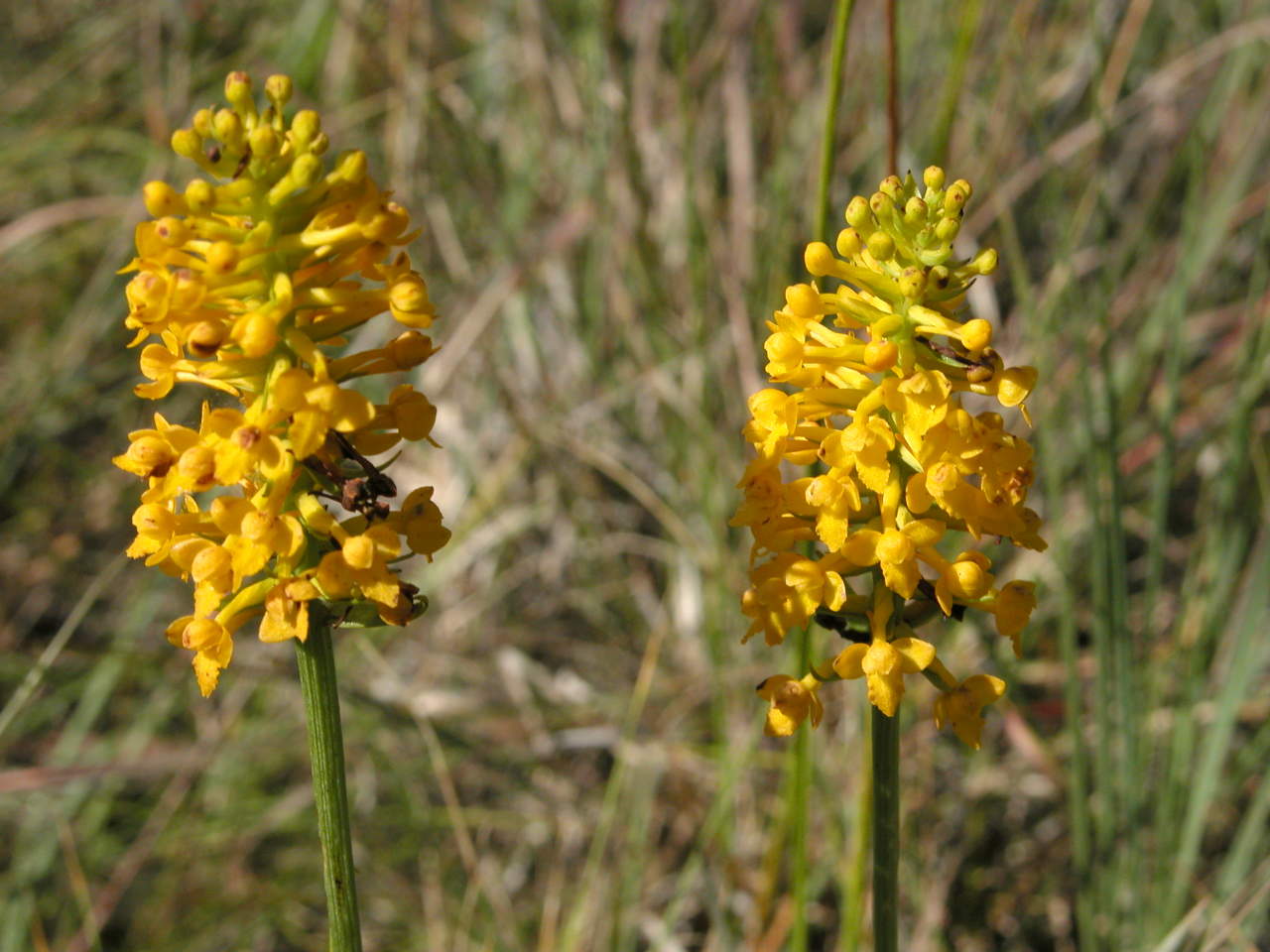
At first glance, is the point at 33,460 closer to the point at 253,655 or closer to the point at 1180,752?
the point at 253,655

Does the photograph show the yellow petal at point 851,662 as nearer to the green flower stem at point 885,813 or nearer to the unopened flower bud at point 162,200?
the green flower stem at point 885,813

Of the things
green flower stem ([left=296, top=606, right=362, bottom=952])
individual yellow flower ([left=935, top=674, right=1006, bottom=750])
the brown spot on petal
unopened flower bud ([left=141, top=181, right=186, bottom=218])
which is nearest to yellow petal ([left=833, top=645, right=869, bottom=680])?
individual yellow flower ([left=935, top=674, right=1006, bottom=750])

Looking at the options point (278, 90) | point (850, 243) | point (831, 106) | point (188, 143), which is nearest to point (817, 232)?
point (831, 106)

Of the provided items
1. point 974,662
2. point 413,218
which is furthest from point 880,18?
point 974,662

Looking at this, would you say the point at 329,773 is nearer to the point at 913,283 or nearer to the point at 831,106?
the point at 913,283

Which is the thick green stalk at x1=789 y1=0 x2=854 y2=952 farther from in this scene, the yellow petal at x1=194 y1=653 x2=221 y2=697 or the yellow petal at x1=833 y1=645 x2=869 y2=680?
the yellow petal at x1=194 y1=653 x2=221 y2=697

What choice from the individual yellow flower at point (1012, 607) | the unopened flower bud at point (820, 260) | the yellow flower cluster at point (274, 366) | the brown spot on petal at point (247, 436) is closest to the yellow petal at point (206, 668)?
the yellow flower cluster at point (274, 366)
